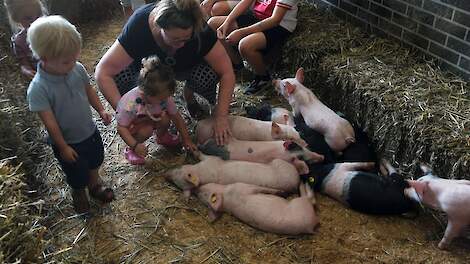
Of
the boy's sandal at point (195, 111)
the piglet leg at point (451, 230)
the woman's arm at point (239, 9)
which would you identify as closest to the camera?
the piglet leg at point (451, 230)

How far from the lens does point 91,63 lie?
182 inches

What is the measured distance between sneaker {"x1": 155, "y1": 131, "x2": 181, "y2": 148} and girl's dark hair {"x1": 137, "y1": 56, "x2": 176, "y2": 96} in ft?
1.86

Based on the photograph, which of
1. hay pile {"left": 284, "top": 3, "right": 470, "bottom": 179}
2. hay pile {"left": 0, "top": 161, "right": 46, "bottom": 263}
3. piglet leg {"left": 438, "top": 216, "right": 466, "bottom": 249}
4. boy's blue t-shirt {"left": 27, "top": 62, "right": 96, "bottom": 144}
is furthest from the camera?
hay pile {"left": 284, "top": 3, "right": 470, "bottom": 179}

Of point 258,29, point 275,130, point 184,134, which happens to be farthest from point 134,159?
point 258,29

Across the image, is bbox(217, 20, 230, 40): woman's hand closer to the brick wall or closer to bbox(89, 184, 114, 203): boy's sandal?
the brick wall

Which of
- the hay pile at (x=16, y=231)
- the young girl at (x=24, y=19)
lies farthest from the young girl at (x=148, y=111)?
the hay pile at (x=16, y=231)

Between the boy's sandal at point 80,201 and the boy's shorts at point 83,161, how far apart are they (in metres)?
0.07

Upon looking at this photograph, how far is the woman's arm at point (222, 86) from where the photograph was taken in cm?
311

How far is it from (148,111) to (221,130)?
1.66ft

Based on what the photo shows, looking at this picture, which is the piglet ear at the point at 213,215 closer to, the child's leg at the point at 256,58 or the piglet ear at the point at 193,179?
the piglet ear at the point at 193,179

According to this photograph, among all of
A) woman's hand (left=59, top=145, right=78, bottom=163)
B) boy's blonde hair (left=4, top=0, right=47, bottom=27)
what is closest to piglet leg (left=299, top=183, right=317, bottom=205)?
woman's hand (left=59, top=145, right=78, bottom=163)

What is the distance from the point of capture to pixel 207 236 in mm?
2650

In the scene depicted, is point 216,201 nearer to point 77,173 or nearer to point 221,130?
point 221,130

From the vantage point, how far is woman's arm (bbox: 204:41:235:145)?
311 cm
